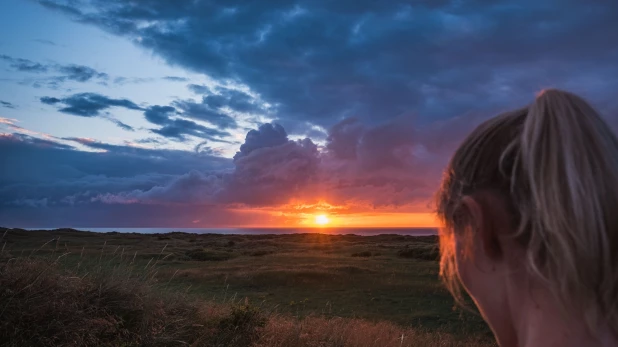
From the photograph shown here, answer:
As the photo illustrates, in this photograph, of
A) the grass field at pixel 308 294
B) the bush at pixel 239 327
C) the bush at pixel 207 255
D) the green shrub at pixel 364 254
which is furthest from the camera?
the green shrub at pixel 364 254

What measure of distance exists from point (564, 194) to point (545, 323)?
338mm

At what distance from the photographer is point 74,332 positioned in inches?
302

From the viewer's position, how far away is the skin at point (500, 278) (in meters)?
1.24

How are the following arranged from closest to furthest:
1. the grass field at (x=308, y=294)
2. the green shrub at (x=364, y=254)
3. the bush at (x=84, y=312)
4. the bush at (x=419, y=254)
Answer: the bush at (x=84, y=312) → the grass field at (x=308, y=294) → the bush at (x=419, y=254) → the green shrub at (x=364, y=254)

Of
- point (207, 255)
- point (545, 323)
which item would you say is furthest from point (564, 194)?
point (207, 255)

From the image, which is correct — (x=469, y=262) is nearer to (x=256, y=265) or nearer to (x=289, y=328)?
(x=289, y=328)

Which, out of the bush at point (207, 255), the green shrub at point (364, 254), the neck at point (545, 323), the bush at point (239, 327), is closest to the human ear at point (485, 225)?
the neck at point (545, 323)

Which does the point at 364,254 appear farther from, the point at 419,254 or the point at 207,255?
the point at 207,255

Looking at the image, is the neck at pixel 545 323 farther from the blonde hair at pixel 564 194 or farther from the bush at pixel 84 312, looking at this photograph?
the bush at pixel 84 312

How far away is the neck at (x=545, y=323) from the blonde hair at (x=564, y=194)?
29 mm

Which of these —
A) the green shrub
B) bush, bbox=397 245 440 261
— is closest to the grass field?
bush, bbox=397 245 440 261

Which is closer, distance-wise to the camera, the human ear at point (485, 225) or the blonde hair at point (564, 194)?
the blonde hair at point (564, 194)

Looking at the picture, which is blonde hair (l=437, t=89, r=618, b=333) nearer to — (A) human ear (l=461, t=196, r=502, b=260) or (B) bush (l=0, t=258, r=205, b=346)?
(A) human ear (l=461, t=196, r=502, b=260)

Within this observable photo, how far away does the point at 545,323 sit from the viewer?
121 cm
